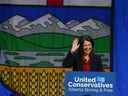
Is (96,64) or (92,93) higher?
(96,64)

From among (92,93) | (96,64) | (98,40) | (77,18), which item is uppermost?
(77,18)

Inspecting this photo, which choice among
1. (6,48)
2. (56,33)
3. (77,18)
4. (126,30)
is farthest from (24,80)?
(126,30)

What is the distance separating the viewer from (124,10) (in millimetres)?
3070

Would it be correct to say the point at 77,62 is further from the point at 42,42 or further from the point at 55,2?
the point at 55,2

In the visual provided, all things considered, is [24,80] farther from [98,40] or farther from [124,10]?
[124,10]

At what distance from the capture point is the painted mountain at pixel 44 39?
10.2 feet

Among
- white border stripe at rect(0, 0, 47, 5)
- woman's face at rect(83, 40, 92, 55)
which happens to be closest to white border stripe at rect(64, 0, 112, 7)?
white border stripe at rect(0, 0, 47, 5)

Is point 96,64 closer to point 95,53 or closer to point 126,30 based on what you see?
point 95,53

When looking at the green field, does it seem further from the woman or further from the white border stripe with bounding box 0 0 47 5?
the white border stripe with bounding box 0 0 47 5

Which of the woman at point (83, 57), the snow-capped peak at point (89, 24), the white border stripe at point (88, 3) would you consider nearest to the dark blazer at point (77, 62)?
the woman at point (83, 57)

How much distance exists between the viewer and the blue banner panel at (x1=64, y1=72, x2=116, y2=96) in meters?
3.11

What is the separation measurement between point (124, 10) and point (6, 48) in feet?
3.86

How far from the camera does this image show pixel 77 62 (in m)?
3.17

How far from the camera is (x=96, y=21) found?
10.2 ft
